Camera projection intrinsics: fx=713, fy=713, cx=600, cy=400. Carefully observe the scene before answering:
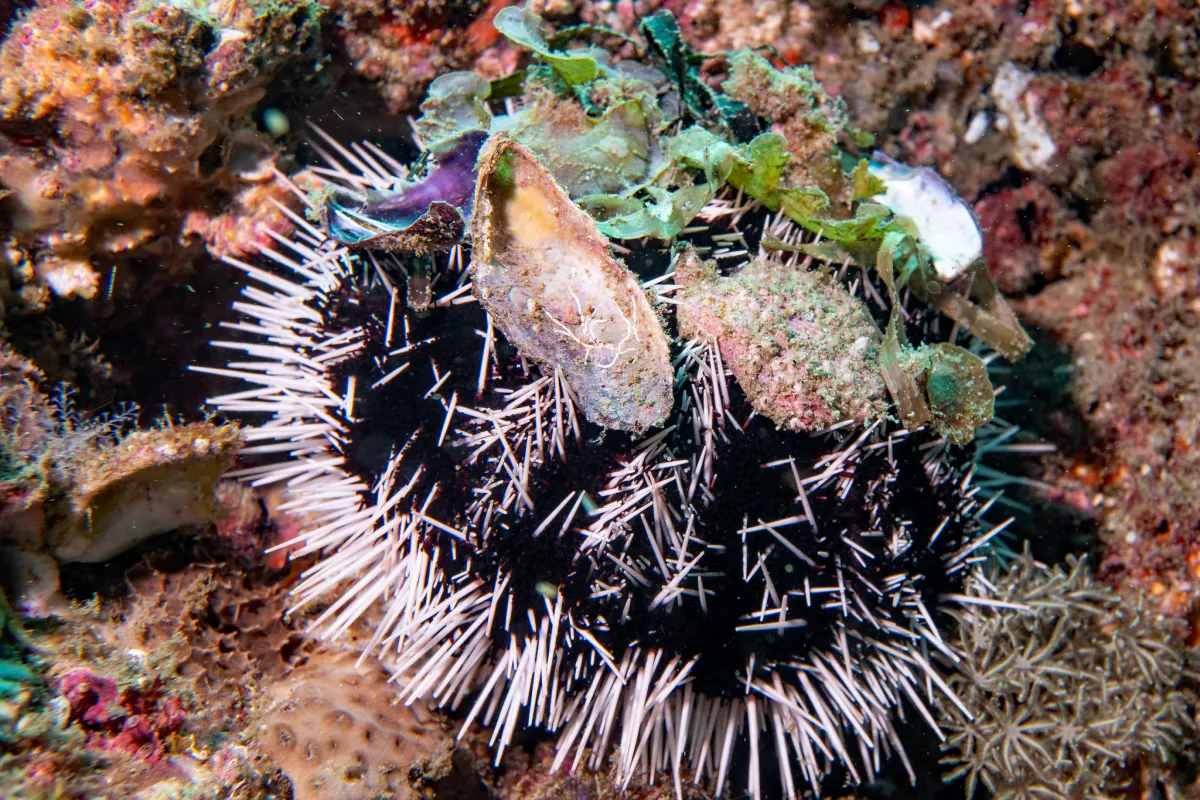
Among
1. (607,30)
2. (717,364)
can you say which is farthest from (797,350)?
(607,30)

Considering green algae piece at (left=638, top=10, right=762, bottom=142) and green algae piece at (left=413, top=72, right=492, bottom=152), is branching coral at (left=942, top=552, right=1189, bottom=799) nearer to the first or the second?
green algae piece at (left=638, top=10, right=762, bottom=142)

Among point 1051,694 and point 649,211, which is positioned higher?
point 649,211

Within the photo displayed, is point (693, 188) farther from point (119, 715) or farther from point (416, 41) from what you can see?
point (119, 715)

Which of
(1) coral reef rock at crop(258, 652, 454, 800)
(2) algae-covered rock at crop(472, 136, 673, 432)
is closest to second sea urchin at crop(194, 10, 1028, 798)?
(2) algae-covered rock at crop(472, 136, 673, 432)

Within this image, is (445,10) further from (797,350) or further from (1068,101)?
(1068,101)

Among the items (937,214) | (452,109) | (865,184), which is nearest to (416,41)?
(452,109)

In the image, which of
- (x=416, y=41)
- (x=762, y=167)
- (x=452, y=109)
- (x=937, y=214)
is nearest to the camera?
(x=762, y=167)
